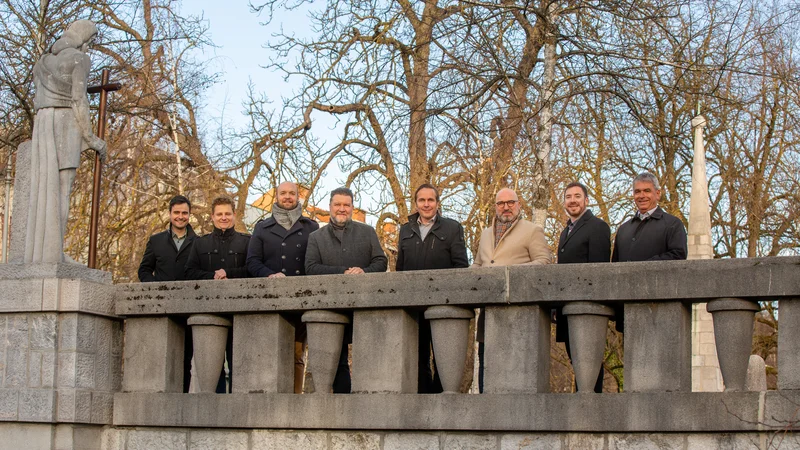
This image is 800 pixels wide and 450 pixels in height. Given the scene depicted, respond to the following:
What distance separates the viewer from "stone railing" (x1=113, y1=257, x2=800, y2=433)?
6234 mm

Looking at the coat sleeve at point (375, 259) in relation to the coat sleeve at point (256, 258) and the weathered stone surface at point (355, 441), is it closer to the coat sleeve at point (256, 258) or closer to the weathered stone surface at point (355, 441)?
the coat sleeve at point (256, 258)

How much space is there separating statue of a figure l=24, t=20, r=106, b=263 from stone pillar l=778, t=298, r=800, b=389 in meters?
4.49

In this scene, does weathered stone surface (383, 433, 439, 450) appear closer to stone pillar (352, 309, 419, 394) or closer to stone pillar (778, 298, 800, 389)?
stone pillar (352, 309, 419, 394)

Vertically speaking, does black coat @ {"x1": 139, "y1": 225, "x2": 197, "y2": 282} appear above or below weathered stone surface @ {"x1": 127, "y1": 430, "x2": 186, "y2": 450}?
above

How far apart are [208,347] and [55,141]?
1.72m

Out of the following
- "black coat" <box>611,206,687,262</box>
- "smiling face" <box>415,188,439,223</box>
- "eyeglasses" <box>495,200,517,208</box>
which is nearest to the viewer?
"black coat" <box>611,206,687,262</box>

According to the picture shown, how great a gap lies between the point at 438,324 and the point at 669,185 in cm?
1920

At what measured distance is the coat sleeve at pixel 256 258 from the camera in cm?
831

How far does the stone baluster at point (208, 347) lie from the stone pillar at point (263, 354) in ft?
0.56

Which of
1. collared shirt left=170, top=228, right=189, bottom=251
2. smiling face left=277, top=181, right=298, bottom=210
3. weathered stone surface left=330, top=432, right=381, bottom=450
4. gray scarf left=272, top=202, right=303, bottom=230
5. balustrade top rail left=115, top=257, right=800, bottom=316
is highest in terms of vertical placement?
smiling face left=277, top=181, right=298, bottom=210

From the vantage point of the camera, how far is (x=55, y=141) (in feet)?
25.9

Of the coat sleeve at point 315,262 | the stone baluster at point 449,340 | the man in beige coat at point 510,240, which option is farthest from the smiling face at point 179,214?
the stone baluster at point 449,340

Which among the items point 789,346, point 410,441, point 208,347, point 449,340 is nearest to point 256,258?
point 208,347

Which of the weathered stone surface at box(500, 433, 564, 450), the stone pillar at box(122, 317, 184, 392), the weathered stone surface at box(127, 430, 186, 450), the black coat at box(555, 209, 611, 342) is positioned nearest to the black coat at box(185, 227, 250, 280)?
the stone pillar at box(122, 317, 184, 392)
